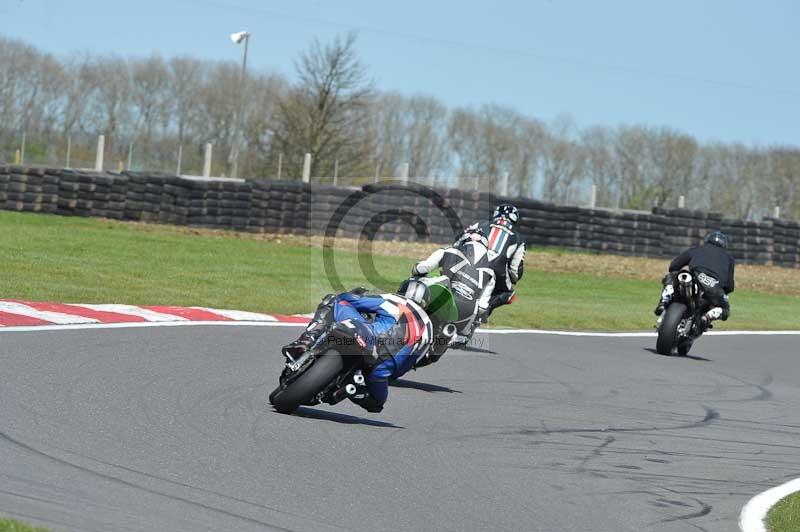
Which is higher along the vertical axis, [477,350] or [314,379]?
[314,379]

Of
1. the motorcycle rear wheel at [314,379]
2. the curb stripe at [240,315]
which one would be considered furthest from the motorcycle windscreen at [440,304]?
the curb stripe at [240,315]

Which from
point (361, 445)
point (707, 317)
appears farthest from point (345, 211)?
point (361, 445)

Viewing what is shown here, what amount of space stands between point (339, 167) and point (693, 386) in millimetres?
35387

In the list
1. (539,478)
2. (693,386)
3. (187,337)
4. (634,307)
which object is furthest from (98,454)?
(634,307)

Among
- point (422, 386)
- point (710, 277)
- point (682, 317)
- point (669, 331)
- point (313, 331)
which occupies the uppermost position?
point (710, 277)

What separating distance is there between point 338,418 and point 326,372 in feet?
1.87

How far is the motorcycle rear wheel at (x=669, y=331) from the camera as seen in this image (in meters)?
15.0

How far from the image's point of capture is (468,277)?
39.7 feet

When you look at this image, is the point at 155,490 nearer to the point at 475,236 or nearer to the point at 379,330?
the point at 379,330

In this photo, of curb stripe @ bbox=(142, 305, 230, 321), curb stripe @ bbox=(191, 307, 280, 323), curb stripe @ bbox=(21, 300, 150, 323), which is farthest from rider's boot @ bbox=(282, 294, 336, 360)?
curb stripe @ bbox=(191, 307, 280, 323)

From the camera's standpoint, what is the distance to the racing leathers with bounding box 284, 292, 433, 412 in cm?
827

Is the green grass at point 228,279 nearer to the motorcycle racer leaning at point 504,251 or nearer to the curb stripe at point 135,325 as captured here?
the curb stripe at point 135,325

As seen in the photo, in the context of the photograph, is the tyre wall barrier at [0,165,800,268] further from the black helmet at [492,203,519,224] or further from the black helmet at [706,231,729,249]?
the black helmet at [492,203,519,224]

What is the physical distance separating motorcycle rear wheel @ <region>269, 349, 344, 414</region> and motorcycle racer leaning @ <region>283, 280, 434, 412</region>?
0.14 metres
